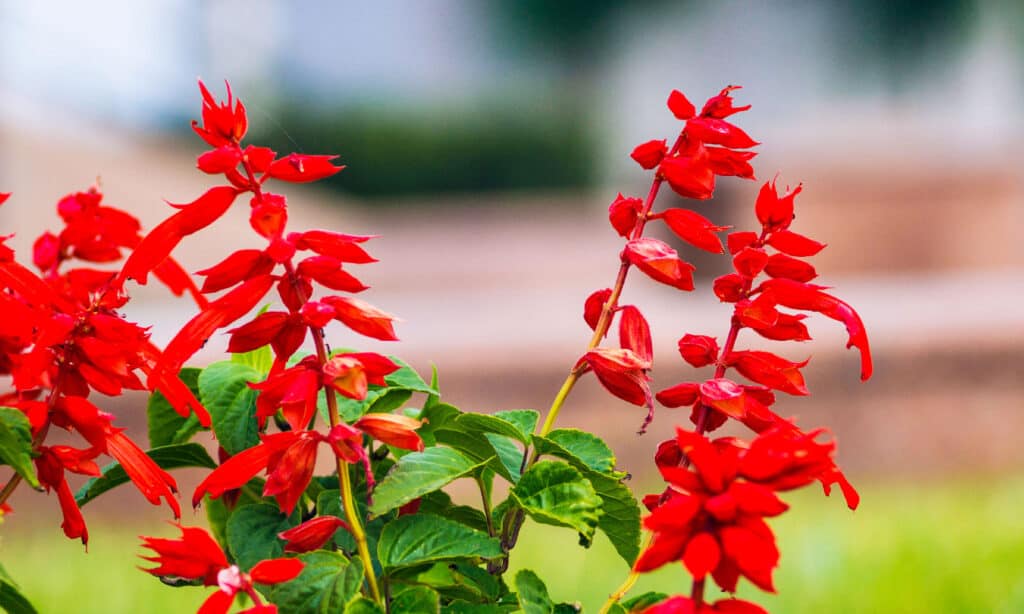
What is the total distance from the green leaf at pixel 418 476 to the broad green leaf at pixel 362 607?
0.16ft

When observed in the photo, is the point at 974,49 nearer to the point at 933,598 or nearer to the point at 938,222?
the point at 938,222

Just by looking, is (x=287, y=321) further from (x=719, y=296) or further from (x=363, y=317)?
(x=719, y=296)

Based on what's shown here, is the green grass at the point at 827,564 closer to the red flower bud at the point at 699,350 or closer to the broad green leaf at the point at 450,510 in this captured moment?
the broad green leaf at the point at 450,510

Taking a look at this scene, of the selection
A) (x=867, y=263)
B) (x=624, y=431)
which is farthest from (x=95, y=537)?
(x=867, y=263)

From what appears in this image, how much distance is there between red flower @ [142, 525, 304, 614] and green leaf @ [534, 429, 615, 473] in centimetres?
17

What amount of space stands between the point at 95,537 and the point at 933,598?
89.8 inches

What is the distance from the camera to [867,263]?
23.7 feet

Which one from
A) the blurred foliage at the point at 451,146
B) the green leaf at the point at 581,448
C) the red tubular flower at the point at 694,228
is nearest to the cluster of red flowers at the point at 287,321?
the green leaf at the point at 581,448

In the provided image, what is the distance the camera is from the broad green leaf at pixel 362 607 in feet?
2.10

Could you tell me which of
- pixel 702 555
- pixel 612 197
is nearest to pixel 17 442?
pixel 702 555

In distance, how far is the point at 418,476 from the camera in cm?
70

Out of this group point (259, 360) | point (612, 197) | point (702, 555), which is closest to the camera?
point (702, 555)

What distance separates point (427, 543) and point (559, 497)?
0.08m

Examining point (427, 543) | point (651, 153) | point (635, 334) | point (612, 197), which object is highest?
point (651, 153)
